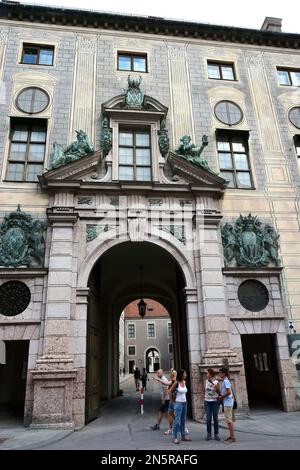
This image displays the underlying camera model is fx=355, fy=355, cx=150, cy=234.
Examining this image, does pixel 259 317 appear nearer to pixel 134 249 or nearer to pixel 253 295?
pixel 253 295

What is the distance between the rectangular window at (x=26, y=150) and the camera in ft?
43.3

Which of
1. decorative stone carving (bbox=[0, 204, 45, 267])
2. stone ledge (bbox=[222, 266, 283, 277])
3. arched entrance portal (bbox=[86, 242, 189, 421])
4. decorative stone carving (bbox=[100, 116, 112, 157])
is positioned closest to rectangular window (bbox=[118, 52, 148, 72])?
decorative stone carving (bbox=[100, 116, 112, 157])

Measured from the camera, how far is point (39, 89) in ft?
48.1

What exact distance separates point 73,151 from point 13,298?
220 inches

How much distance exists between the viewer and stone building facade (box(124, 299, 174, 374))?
5128cm

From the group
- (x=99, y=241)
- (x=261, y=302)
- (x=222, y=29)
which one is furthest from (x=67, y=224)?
(x=222, y=29)

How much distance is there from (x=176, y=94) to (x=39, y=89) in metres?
5.76

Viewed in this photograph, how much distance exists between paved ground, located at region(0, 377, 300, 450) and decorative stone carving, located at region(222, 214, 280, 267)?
16.4 feet

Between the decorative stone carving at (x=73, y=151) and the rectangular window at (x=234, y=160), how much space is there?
534 cm

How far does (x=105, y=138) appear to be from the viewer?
13.6 m

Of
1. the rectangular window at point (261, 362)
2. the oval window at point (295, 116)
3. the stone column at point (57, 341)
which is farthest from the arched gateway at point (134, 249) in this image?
the oval window at point (295, 116)
